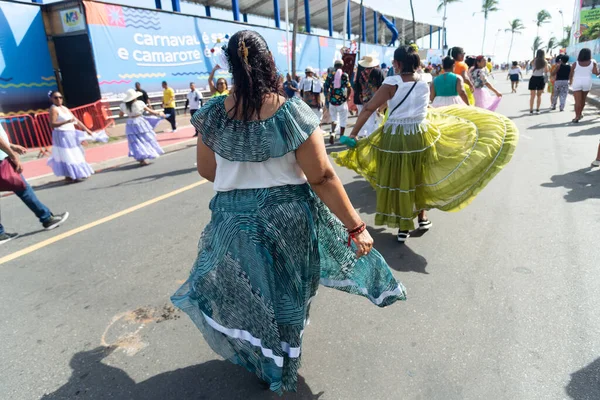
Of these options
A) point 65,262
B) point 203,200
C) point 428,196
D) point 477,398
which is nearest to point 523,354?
point 477,398

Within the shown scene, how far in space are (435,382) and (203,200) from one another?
14.1 feet

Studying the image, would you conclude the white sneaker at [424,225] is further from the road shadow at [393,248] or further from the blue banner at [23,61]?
the blue banner at [23,61]

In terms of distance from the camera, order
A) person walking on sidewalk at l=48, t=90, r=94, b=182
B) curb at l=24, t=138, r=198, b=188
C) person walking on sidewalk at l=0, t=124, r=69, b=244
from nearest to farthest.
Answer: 1. person walking on sidewalk at l=0, t=124, r=69, b=244
2. person walking on sidewalk at l=48, t=90, r=94, b=182
3. curb at l=24, t=138, r=198, b=188

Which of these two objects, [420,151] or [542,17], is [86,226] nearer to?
[420,151]

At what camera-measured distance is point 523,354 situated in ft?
7.80

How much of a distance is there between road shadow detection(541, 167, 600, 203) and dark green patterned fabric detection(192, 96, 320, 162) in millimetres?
4544

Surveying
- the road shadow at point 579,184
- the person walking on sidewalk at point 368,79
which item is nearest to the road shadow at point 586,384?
the road shadow at point 579,184

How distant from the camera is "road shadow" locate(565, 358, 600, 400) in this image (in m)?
2.06

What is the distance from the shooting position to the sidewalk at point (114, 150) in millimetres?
8830

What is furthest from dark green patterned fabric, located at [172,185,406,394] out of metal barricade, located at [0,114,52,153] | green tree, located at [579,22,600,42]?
green tree, located at [579,22,600,42]

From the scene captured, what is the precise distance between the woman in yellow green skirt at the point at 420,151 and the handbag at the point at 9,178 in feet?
13.1

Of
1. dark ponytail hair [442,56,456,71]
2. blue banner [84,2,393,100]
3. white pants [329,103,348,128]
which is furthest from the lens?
blue banner [84,2,393,100]

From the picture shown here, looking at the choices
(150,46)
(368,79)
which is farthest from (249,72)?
(150,46)

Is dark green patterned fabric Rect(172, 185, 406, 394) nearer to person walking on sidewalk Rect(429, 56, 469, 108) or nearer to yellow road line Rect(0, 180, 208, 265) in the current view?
yellow road line Rect(0, 180, 208, 265)
